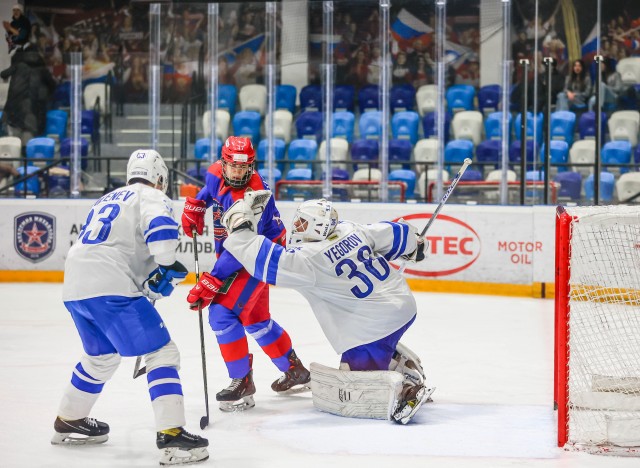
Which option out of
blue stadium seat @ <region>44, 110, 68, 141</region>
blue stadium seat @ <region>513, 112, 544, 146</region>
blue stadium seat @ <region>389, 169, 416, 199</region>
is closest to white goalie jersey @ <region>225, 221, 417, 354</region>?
blue stadium seat @ <region>513, 112, 544, 146</region>

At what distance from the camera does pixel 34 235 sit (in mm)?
9359

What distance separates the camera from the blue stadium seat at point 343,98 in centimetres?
987

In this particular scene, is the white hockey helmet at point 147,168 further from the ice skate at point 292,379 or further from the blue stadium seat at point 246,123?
the blue stadium seat at point 246,123

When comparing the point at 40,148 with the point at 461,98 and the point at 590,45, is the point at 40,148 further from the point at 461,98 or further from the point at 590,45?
the point at 590,45

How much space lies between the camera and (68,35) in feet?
39.4

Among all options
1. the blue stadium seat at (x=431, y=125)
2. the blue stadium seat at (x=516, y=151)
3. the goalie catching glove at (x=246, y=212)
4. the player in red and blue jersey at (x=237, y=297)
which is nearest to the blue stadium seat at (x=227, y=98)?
the blue stadium seat at (x=431, y=125)

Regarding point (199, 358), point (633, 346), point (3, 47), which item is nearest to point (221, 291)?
point (199, 358)

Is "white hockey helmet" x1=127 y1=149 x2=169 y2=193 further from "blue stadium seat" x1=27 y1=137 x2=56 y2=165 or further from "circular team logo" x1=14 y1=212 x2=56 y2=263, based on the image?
"blue stadium seat" x1=27 y1=137 x2=56 y2=165

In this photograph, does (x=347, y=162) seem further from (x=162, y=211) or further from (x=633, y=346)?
(x=162, y=211)

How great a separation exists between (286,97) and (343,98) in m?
0.54

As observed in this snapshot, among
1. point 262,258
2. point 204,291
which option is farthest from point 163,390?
point 204,291

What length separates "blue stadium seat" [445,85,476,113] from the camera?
9.70 meters

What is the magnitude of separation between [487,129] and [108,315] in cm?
663

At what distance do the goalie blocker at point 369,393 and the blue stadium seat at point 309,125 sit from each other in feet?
18.1
